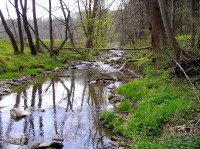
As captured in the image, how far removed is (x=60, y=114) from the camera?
10.3 m

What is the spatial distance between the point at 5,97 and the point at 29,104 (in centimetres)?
190

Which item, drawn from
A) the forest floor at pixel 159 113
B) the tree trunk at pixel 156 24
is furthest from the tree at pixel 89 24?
the forest floor at pixel 159 113

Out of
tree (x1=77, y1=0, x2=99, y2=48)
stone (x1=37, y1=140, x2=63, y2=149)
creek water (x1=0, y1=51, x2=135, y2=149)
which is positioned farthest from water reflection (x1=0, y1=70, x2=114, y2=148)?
tree (x1=77, y1=0, x2=99, y2=48)

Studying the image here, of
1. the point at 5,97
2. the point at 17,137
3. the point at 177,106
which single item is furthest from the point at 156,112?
the point at 5,97

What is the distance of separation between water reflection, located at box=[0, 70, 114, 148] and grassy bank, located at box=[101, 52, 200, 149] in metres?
0.81

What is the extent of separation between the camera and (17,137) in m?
7.85

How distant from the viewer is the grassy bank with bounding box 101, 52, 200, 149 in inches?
245

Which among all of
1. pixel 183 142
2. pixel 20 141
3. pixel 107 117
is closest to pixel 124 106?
pixel 107 117

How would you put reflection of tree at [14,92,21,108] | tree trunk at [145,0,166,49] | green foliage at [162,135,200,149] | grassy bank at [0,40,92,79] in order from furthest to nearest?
grassy bank at [0,40,92,79], tree trunk at [145,0,166,49], reflection of tree at [14,92,21,108], green foliage at [162,135,200,149]

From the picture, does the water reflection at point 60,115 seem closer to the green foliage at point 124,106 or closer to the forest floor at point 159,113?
the forest floor at point 159,113

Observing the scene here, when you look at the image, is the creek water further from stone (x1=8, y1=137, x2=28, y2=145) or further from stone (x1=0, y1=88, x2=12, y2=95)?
stone (x1=0, y1=88, x2=12, y2=95)

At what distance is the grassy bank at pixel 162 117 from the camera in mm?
6230

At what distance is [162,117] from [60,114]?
4.21 meters

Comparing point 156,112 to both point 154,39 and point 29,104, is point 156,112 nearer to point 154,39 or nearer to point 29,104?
point 29,104
